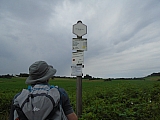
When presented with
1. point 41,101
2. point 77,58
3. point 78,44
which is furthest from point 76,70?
point 41,101

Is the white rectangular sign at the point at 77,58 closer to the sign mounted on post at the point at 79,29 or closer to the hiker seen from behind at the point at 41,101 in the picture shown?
the sign mounted on post at the point at 79,29

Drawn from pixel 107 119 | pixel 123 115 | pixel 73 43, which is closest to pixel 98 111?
pixel 107 119

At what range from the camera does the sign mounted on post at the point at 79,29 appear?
5125 millimetres

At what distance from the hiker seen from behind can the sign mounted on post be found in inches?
120

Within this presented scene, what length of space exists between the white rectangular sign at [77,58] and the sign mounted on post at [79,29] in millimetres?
525

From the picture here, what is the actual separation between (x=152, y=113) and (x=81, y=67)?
6.97 feet

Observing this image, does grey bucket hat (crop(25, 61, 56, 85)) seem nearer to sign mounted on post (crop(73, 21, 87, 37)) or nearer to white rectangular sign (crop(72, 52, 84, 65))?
white rectangular sign (crop(72, 52, 84, 65))

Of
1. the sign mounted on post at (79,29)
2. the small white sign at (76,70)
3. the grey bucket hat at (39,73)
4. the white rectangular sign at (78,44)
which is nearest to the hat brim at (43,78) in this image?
the grey bucket hat at (39,73)

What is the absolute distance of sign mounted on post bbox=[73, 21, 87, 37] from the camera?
5.12 metres

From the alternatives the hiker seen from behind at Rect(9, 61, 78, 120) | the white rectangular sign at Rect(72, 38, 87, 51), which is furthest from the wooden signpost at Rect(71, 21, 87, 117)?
the hiker seen from behind at Rect(9, 61, 78, 120)

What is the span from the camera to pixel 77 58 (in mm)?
5016

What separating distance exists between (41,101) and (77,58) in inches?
126

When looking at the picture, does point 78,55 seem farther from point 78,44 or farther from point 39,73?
point 39,73

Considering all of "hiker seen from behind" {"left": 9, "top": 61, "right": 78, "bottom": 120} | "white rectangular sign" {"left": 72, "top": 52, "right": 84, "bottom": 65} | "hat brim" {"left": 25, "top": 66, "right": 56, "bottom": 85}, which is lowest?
"hiker seen from behind" {"left": 9, "top": 61, "right": 78, "bottom": 120}
